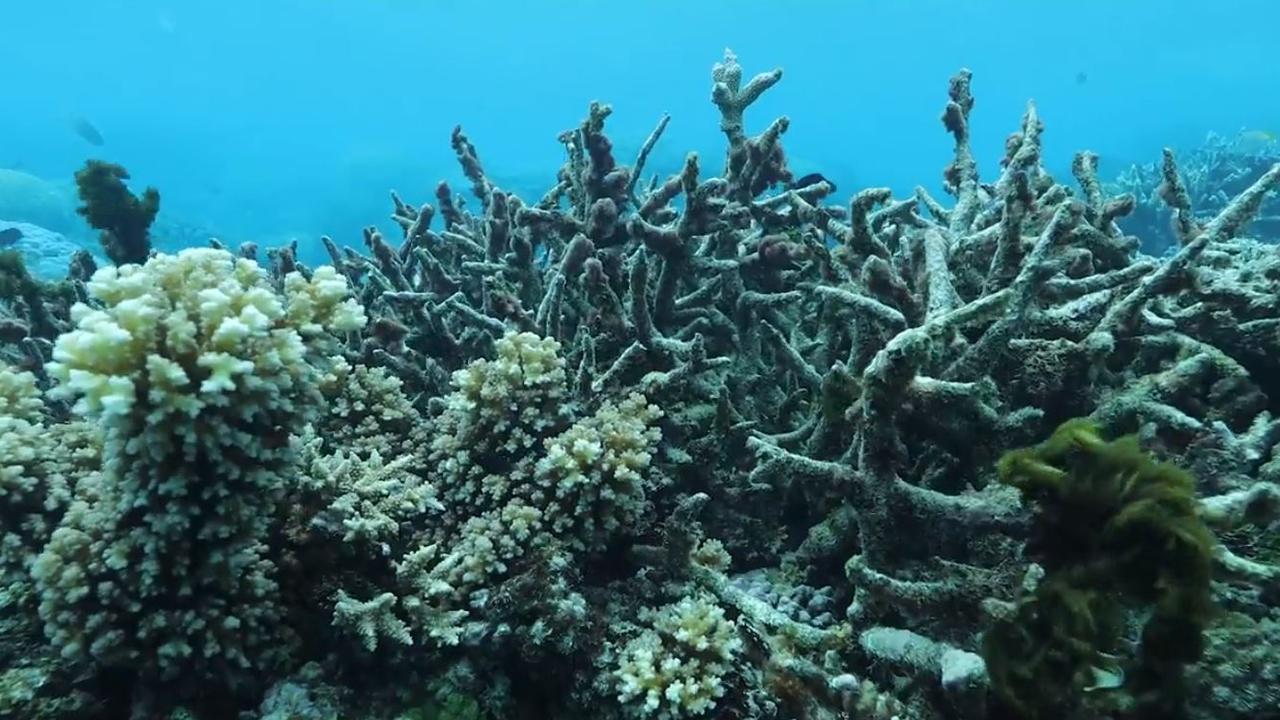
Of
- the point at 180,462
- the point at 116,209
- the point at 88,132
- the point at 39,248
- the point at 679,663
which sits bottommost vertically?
the point at 679,663

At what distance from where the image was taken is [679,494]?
373cm

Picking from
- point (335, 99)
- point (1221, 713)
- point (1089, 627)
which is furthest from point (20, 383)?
point (335, 99)

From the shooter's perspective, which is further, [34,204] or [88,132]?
[88,132]

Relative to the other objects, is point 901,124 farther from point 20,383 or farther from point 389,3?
point 20,383

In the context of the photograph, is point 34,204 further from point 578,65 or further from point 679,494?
point 578,65

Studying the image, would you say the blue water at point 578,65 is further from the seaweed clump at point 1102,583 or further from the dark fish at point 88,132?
the seaweed clump at point 1102,583

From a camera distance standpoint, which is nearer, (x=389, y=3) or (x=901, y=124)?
(x=901, y=124)

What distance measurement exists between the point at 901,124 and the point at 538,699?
141 metres

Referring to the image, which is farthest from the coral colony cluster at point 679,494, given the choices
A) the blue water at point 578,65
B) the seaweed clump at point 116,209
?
the blue water at point 578,65

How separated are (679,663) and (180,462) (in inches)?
75.3

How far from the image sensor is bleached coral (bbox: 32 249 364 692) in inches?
83.7

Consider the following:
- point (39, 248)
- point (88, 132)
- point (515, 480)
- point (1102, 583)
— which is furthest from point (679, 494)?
point (88, 132)

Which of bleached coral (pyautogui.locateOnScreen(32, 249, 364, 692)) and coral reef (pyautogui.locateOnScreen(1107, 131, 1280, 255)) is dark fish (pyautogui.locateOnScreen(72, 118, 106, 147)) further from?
coral reef (pyautogui.locateOnScreen(1107, 131, 1280, 255))

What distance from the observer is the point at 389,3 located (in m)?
154
